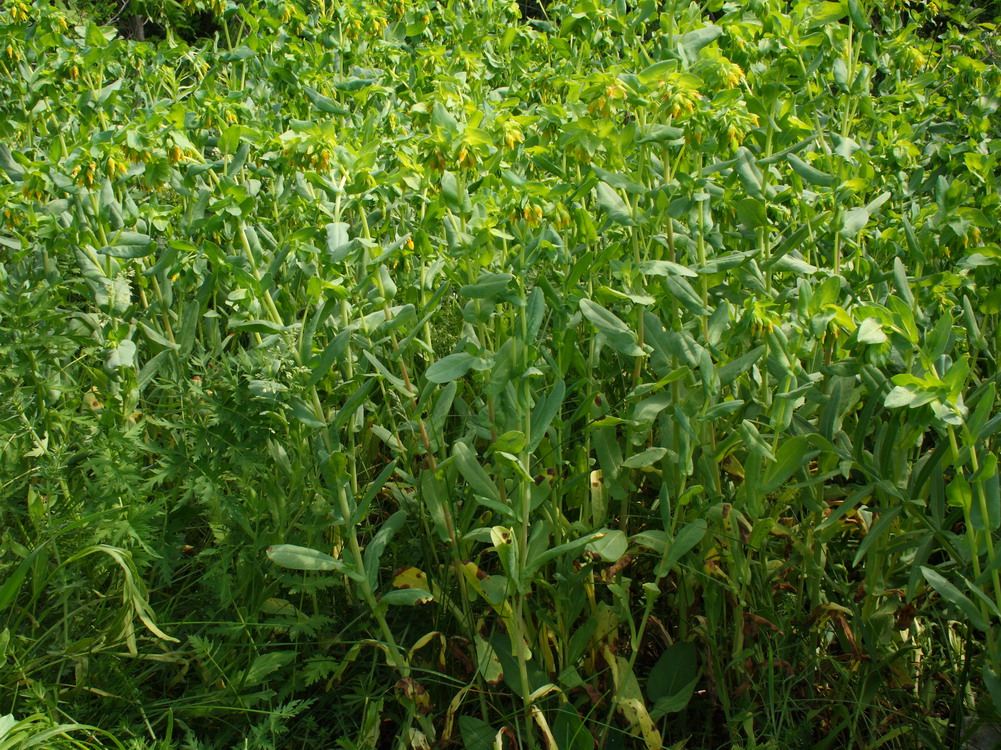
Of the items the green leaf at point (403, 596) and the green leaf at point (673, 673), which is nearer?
the green leaf at point (403, 596)

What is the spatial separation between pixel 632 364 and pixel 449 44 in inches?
81.5

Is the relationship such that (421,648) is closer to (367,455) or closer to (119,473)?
(367,455)

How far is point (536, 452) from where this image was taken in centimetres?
200

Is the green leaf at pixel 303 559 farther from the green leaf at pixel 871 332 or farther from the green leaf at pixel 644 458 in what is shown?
the green leaf at pixel 871 332

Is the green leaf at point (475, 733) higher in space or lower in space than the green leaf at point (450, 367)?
lower

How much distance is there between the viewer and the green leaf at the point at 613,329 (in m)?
1.79

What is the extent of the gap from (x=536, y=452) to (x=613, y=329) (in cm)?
35

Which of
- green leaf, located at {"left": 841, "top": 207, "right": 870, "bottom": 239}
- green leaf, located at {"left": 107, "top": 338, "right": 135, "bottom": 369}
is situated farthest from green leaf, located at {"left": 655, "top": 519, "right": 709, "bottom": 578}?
green leaf, located at {"left": 107, "top": 338, "right": 135, "bottom": 369}

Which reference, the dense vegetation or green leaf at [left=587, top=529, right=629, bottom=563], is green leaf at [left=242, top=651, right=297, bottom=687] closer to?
the dense vegetation

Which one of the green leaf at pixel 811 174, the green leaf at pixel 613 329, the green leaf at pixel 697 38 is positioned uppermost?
the green leaf at pixel 697 38

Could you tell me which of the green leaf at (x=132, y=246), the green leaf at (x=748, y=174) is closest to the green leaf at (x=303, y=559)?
the green leaf at (x=132, y=246)

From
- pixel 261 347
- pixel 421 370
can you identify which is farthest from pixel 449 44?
pixel 261 347

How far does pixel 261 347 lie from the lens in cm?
189

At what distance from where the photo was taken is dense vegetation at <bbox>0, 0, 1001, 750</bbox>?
178cm
